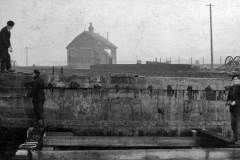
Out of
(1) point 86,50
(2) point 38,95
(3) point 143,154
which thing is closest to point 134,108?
(3) point 143,154

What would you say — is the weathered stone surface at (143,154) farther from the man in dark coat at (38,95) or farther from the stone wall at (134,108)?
the stone wall at (134,108)

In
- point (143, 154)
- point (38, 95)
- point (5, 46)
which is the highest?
point (5, 46)

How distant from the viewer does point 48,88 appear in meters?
10.5

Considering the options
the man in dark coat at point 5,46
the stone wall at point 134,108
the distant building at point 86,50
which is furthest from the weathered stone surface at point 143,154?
the distant building at point 86,50

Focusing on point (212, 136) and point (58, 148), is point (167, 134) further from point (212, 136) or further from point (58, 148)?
point (58, 148)

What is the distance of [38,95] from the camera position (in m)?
9.77

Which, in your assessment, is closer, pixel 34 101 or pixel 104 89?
pixel 34 101

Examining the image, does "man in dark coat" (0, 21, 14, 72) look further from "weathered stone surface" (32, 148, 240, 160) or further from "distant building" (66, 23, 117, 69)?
"distant building" (66, 23, 117, 69)

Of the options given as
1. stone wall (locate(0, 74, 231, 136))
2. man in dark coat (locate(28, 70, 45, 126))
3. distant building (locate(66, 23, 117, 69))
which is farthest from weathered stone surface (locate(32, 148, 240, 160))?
distant building (locate(66, 23, 117, 69))

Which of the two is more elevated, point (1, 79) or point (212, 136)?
point (1, 79)

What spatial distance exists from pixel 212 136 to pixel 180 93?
1.99 metres

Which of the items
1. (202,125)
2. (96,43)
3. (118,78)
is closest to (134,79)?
(118,78)

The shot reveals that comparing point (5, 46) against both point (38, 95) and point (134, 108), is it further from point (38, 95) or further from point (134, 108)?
point (134, 108)

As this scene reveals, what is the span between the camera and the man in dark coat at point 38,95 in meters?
9.62
